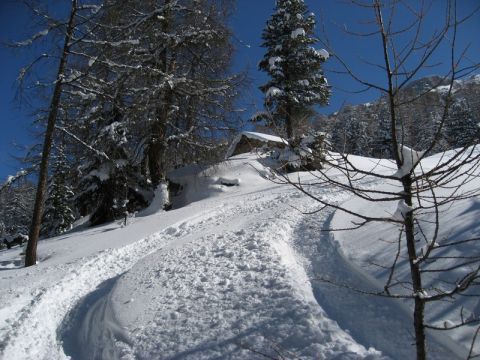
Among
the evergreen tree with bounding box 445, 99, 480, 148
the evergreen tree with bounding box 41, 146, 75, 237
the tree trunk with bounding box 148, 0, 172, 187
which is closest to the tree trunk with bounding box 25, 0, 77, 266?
the tree trunk with bounding box 148, 0, 172, 187

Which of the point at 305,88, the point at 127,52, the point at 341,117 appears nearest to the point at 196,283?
the point at 341,117

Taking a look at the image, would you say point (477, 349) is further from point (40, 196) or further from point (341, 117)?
point (40, 196)

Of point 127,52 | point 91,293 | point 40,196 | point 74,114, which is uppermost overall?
point 127,52

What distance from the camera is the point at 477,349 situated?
3.04 m

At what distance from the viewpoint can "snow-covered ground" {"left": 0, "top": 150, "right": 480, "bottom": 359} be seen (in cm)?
372

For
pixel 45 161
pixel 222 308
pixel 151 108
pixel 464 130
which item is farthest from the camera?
A: pixel 151 108

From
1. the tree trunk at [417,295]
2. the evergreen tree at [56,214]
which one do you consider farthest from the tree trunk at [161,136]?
the evergreen tree at [56,214]

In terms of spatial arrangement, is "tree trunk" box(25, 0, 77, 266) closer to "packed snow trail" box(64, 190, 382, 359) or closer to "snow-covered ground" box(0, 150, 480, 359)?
"snow-covered ground" box(0, 150, 480, 359)

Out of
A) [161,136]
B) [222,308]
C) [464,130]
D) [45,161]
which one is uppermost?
[161,136]

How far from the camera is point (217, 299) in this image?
16.1ft

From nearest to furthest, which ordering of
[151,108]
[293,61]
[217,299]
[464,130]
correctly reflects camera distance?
[464,130], [217,299], [151,108], [293,61]

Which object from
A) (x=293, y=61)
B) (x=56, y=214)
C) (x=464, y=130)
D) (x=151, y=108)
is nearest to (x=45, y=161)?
(x=151, y=108)

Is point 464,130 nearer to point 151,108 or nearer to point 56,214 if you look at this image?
point 151,108

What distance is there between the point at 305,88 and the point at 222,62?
6532 mm
